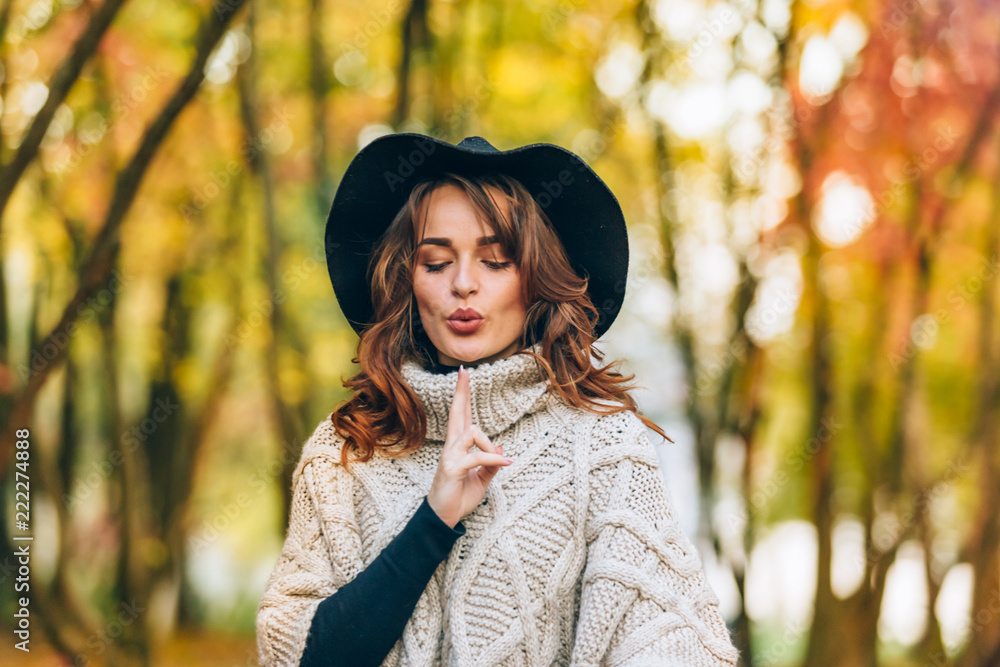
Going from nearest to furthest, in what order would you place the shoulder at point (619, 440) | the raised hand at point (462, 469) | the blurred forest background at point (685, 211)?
the raised hand at point (462, 469), the shoulder at point (619, 440), the blurred forest background at point (685, 211)

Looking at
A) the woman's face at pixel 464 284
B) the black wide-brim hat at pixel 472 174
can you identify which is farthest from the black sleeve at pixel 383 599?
the black wide-brim hat at pixel 472 174

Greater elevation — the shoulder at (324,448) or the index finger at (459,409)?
the index finger at (459,409)

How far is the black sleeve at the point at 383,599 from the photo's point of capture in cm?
168

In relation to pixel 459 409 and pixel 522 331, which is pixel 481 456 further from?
pixel 522 331

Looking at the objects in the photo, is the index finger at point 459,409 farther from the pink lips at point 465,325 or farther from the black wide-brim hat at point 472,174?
the black wide-brim hat at point 472,174

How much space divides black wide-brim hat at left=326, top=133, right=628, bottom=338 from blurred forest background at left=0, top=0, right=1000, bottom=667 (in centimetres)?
358

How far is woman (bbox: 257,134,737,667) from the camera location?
169cm

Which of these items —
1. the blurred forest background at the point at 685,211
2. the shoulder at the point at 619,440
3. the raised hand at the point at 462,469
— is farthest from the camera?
the blurred forest background at the point at 685,211

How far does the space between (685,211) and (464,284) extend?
5611 mm

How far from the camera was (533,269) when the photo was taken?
1.95 metres

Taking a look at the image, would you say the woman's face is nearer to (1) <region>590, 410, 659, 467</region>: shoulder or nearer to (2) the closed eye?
(2) the closed eye

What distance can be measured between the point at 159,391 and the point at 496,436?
9638 millimetres

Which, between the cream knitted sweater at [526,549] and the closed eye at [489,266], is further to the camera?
the closed eye at [489,266]

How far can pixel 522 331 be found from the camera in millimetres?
1994
